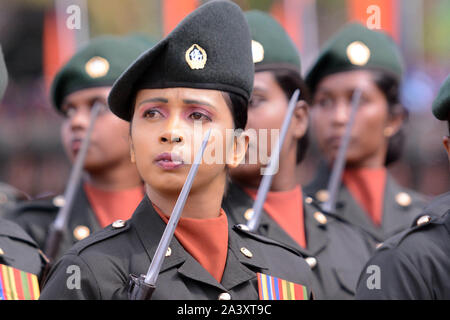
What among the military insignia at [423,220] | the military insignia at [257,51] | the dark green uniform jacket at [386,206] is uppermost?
the military insignia at [257,51]

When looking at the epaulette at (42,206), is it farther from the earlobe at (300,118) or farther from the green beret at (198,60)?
the green beret at (198,60)

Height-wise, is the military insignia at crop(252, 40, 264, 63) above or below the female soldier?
above

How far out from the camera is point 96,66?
588 cm

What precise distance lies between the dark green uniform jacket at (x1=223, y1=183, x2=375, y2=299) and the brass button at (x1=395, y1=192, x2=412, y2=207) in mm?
1360

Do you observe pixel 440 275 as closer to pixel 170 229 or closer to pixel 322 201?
pixel 170 229

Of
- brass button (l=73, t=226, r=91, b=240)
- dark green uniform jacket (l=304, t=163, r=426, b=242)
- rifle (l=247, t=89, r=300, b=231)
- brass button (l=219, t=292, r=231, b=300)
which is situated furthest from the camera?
dark green uniform jacket (l=304, t=163, r=426, b=242)

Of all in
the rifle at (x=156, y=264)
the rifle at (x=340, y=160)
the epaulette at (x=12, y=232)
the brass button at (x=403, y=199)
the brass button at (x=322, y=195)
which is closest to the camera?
the rifle at (x=156, y=264)

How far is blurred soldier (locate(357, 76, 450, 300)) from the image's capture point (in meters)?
3.53

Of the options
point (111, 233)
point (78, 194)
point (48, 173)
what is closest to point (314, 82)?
→ point (78, 194)

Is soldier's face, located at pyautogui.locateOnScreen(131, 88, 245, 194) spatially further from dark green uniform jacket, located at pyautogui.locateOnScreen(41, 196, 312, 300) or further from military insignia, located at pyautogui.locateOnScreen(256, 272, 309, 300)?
military insignia, located at pyautogui.locateOnScreen(256, 272, 309, 300)

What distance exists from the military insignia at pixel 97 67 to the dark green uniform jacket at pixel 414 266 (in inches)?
108

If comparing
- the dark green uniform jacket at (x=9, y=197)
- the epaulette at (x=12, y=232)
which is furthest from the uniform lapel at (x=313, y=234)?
the dark green uniform jacket at (x=9, y=197)

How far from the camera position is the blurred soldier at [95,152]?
5535 millimetres

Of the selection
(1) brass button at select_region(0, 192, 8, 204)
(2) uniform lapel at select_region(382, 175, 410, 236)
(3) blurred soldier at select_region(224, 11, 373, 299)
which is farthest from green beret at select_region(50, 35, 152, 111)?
(2) uniform lapel at select_region(382, 175, 410, 236)
